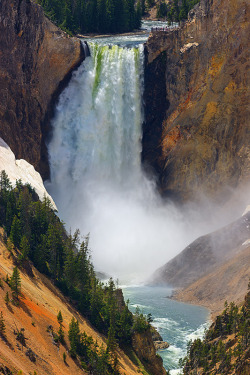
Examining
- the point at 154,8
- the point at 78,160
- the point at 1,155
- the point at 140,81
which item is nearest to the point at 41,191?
the point at 1,155

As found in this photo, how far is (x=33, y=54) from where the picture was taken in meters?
70.2

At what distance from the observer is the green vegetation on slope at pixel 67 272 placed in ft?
111

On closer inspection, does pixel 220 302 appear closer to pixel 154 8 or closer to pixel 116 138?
pixel 116 138

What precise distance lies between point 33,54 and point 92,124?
1305 cm

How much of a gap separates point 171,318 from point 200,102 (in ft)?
108

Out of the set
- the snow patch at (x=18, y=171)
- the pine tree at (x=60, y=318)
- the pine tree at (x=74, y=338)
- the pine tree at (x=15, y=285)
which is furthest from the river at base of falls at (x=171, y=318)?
the pine tree at (x=15, y=285)

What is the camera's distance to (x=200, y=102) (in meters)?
73.4

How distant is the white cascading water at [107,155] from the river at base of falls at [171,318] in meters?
17.2

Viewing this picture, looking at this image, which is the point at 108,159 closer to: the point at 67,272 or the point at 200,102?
the point at 200,102

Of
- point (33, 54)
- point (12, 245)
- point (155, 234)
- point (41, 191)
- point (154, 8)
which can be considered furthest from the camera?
point (154, 8)

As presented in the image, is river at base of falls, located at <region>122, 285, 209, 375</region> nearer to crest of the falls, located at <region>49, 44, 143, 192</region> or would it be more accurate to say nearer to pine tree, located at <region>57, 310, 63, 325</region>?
pine tree, located at <region>57, 310, 63, 325</region>

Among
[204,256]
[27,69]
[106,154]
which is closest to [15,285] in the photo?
[204,256]

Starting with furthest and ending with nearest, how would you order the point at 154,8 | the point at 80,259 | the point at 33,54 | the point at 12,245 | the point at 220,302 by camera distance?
the point at 154,8 → the point at 33,54 → the point at 220,302 → the point at 80,259 → the point at 12,245

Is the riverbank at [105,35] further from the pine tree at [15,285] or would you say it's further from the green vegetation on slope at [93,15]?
the pine tree at [15,285]
